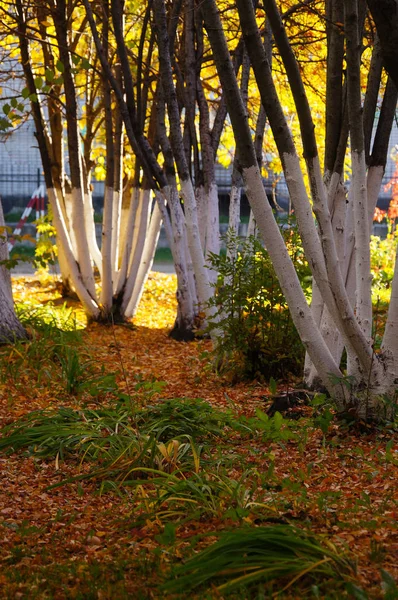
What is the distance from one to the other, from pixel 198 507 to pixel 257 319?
3421mm

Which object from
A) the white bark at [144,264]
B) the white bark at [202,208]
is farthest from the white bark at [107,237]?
the white bark at [202,208]

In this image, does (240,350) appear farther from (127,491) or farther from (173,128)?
(127,491)

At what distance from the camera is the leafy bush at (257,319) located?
6.96 metres

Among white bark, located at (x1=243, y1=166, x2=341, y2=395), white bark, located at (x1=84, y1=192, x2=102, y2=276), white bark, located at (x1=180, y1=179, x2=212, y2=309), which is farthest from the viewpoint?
white bark, located at (x1=84, y1=192, x2=102, y2=276)

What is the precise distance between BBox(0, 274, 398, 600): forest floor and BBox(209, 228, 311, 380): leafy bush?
98 centimetres

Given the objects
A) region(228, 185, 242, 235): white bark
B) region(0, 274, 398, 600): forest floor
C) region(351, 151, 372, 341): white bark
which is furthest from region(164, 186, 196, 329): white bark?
region(351, 151, 372, 341): white bark

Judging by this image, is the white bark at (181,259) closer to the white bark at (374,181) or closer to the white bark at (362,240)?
the white bark at (374,181)

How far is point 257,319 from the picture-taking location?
22.9ft

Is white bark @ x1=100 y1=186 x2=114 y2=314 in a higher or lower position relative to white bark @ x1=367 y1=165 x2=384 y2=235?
lower

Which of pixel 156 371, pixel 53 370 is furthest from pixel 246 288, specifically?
pixel 53 370

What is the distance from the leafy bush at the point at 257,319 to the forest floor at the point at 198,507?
98 cm

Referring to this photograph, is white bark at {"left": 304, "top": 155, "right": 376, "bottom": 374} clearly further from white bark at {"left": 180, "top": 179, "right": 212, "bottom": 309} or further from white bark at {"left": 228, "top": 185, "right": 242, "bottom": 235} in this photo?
white bark at {"left": 228, "top": 185, "right": 242, "bottom": 235}

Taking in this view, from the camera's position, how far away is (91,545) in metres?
3.54

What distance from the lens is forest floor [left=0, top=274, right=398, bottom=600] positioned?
3.11 meters
